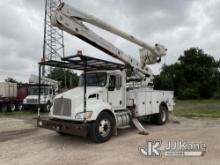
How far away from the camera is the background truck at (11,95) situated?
2159cm

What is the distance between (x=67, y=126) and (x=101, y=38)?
11.1ft

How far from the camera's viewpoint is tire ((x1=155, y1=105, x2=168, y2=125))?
11164 millimetres

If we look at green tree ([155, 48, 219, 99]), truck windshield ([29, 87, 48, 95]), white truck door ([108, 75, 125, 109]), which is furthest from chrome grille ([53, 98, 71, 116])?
green tree ([155, 48, 219, 99])

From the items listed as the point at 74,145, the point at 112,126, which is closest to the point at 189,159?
the point at 112,126

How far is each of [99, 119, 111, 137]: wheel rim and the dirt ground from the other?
0.34 m

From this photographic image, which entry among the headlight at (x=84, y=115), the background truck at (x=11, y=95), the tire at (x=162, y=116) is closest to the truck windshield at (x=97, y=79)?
the headlight at (x=84, y=115)

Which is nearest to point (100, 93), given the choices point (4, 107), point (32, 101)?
point (32, 101)

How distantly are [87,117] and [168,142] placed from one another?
8.51 feet

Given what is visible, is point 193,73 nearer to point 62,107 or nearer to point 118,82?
point 118,82

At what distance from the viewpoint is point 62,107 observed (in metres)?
7.84

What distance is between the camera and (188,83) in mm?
46469

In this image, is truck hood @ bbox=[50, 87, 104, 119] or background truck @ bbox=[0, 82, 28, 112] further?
background truck @ bbox=[0, 82, 28, 112]

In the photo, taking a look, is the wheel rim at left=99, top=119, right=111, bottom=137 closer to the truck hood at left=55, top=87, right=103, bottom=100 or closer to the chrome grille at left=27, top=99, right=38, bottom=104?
the truck hood at left=55, top=87, right=103, bottom=100

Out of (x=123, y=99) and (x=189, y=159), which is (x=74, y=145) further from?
(x=189, y=159)
